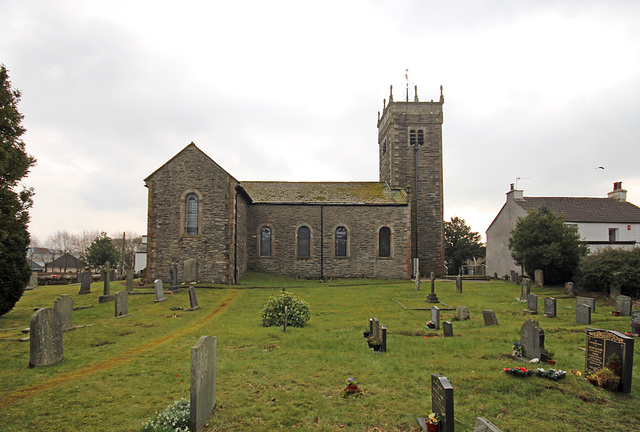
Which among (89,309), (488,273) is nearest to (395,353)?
(89,309)

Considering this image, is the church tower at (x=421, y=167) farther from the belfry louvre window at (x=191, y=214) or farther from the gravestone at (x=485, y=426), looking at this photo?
the gravestone at (x=485, y=426)

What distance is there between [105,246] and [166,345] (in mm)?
34263

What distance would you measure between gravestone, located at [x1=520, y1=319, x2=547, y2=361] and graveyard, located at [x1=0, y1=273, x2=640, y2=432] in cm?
5

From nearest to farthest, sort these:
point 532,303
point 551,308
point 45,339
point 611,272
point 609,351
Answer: point 609,351, point 45,339, point 551,308, point 532,303, point 611,272

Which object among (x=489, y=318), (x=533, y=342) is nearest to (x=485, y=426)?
(x=533, y=342)

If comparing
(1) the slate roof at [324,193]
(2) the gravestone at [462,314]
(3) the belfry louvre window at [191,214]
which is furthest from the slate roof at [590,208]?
(3) the belfry louvre window at [191,214]

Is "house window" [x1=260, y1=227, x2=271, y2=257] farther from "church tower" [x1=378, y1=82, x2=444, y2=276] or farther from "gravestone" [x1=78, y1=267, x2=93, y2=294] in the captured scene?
"church tower" [x1=378, y1=82, x2=444, y2=276]

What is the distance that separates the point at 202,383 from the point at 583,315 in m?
13.2

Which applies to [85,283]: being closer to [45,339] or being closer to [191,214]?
[191,214]

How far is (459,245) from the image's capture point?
144ft

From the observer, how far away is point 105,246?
1570 inches

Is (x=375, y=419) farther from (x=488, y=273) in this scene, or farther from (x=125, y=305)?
(x=488, y=273)

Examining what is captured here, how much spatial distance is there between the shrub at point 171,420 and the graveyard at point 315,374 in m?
0.28

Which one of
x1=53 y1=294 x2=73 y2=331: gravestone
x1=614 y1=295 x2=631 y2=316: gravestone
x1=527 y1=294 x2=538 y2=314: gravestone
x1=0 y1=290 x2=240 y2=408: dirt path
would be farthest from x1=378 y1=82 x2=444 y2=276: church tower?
x1=53 y1=294 x2=73 y2=331: gravestone
